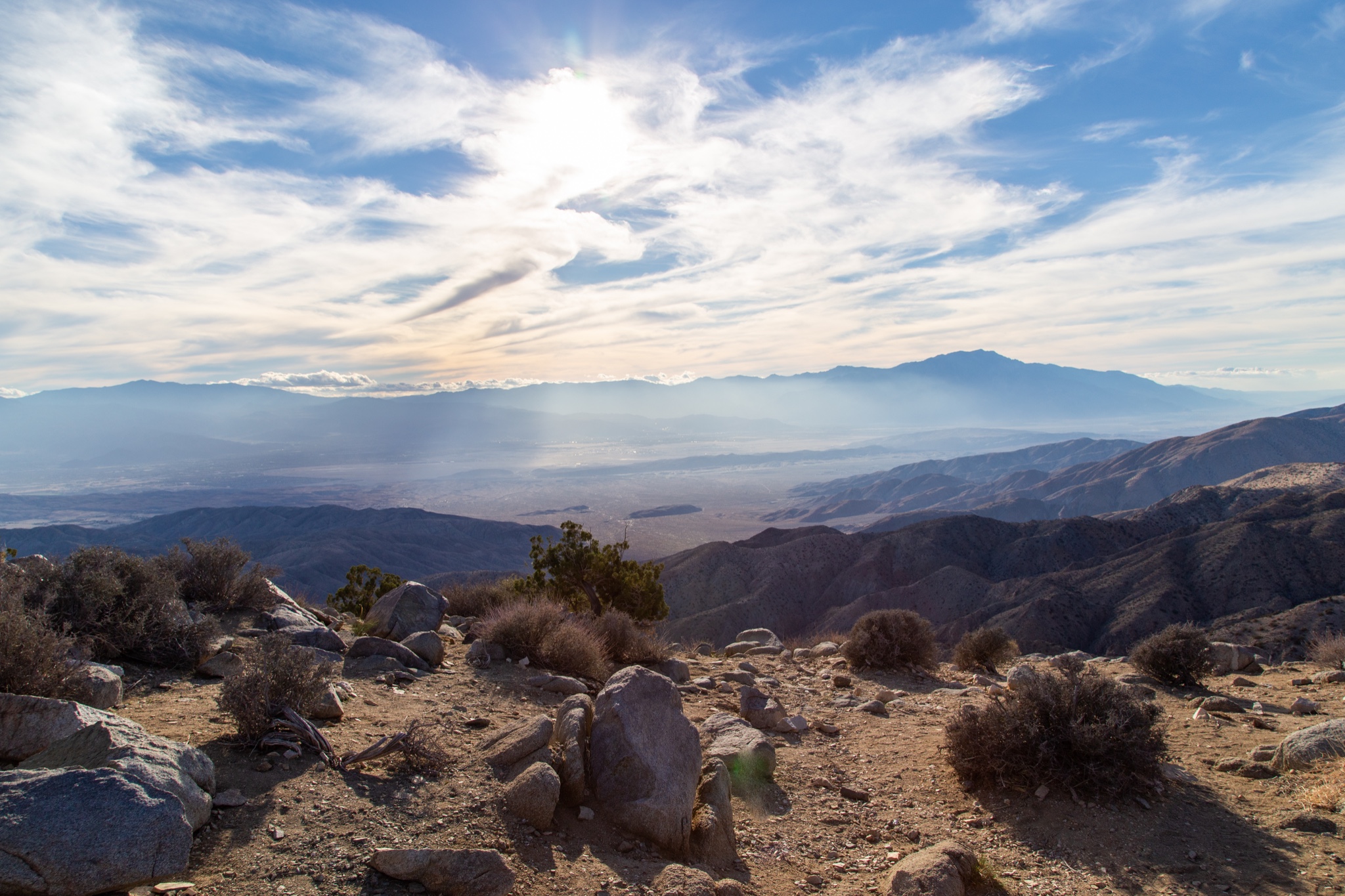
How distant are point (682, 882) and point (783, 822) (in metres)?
2.09

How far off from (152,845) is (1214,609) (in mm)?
50968

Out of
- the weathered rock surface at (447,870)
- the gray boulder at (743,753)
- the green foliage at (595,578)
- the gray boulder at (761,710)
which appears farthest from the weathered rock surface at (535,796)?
the green foliage at (595,578)

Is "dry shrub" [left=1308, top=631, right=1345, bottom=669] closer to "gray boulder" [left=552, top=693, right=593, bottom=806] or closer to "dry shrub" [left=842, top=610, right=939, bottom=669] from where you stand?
"dry shrub" [left=842, top=610, right=939, bottom=669]

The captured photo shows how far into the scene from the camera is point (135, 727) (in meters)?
4.51

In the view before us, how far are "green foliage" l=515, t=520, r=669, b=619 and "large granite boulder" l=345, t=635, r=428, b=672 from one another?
6.90 meters

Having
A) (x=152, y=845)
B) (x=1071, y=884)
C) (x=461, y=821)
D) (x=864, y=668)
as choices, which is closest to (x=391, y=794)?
(x=461, y=821)

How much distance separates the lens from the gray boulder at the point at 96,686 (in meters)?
5.56

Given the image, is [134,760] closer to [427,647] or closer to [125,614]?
[125,614]

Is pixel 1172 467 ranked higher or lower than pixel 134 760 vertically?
lower

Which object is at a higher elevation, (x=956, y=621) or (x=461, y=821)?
(x=461, y=821)

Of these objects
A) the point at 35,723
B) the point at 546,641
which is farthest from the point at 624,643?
the point at 35,723

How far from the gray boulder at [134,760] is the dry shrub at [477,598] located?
32.2ft

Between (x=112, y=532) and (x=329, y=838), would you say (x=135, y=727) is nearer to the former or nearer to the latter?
(x=329, y=838)

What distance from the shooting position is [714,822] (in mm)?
5715
